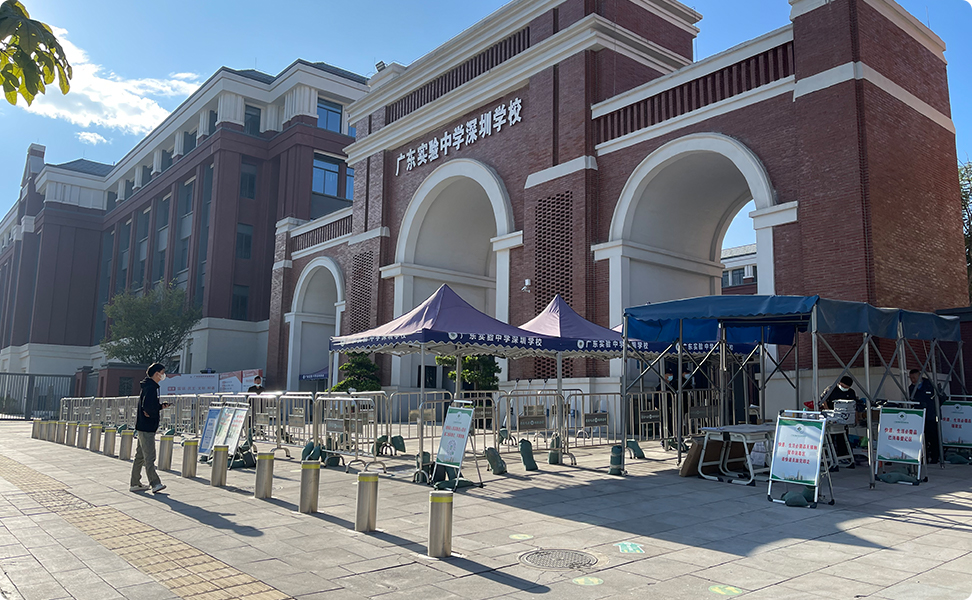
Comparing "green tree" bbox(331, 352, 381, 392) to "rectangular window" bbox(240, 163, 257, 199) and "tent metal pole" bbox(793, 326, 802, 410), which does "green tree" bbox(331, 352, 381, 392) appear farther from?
"rectangular window" bbox(240, 163, 257, 199)

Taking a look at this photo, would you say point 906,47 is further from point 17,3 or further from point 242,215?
point 242,215

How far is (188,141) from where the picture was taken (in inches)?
1900

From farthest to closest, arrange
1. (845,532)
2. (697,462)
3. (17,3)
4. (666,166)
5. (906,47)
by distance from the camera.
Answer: (666,166) < (906,47) < (697,462) < (845,532) < (17,3)

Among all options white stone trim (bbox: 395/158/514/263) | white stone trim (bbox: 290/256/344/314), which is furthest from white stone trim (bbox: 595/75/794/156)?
white stone trim (bbox: 290/256/344/314)

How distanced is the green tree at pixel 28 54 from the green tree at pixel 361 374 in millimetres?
21538

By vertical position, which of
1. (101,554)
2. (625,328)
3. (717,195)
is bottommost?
(101,554)

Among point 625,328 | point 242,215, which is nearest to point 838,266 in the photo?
point 625,328

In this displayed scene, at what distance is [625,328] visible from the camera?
1212 cm

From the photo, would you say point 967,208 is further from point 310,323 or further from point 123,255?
point 123,255

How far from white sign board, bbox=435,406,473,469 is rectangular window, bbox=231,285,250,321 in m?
34.8

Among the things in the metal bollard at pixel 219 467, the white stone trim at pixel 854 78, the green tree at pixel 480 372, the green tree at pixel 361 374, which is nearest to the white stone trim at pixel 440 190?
the green tree at pixel 361 374

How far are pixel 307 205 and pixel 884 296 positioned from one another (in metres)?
34.1

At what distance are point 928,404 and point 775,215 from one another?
5.41m

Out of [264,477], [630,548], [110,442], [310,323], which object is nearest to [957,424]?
[630,548]
